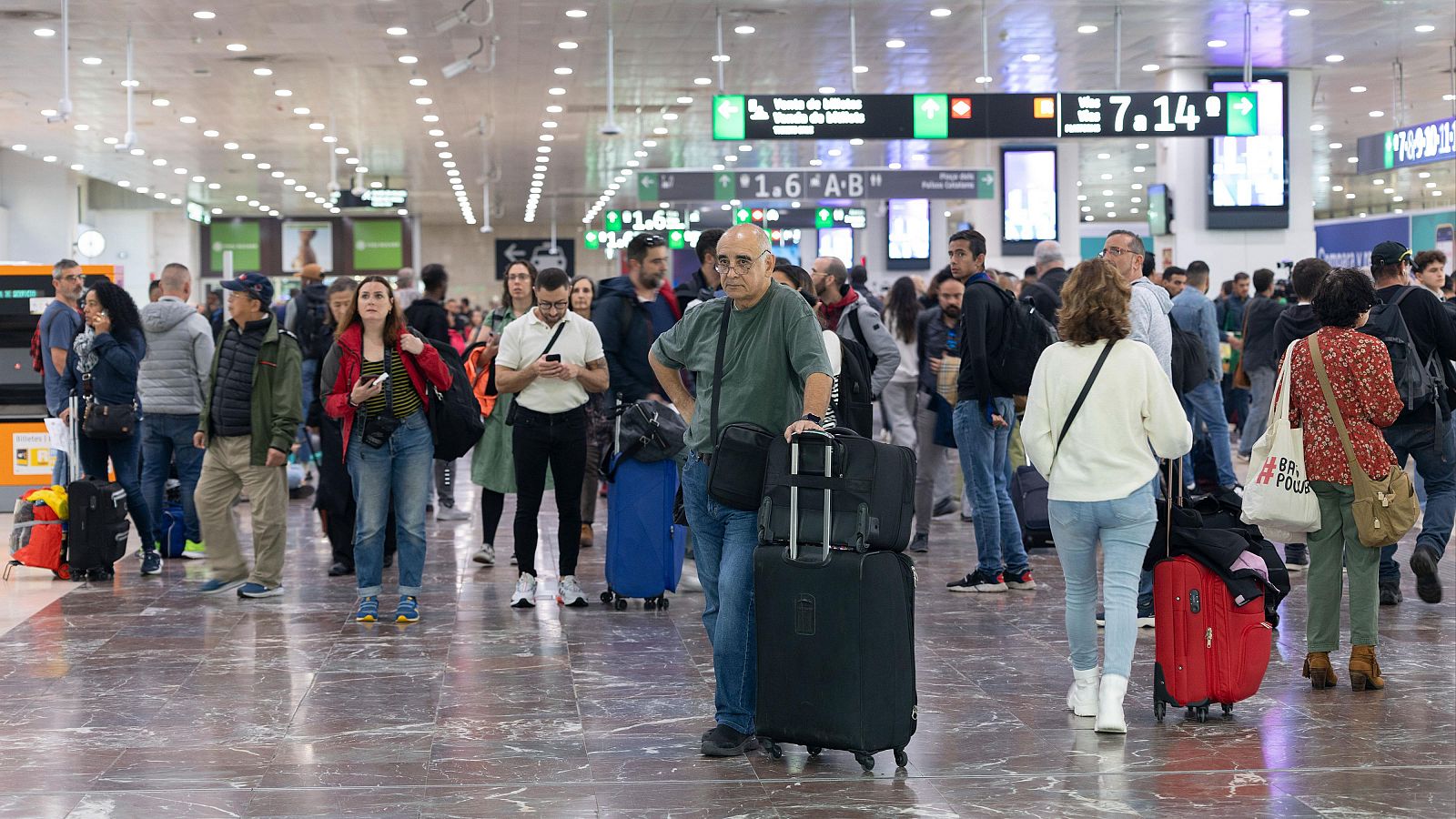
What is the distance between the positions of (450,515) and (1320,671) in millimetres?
6753

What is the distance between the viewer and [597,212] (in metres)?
40.6

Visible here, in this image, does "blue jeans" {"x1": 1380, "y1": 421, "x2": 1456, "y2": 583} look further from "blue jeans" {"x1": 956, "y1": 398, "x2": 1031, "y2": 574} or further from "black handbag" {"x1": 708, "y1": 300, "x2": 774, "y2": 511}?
"black handbag" {"x1": 708, "y1": 300, "x2": 774, "y2": 511}

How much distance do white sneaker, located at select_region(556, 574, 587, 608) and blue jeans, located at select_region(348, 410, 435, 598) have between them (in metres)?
0.69

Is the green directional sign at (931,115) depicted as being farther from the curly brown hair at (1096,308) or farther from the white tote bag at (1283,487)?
the curly brown hair at (1096,308)

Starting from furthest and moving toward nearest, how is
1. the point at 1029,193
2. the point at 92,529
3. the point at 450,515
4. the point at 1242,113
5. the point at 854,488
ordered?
the point at 1029,193, the point at 1242,113, the point at 450,515, the point at 92,529, the point at 854,488

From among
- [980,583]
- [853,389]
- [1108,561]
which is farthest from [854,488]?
[980,583]

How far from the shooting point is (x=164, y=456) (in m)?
8.59

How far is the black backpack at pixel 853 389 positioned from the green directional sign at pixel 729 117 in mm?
7837

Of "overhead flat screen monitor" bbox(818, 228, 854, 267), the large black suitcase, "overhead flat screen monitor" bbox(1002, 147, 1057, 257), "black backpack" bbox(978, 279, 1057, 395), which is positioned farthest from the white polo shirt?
"overhead flat screen monitor" bbox(818, 228, 854, 267)

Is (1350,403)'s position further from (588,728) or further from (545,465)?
(545,465)

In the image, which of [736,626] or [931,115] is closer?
[736,626]

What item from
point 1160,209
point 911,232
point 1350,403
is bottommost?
point 1350,403

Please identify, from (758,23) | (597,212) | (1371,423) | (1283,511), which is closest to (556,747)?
(1283,511)

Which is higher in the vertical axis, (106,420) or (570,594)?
(106,420)
